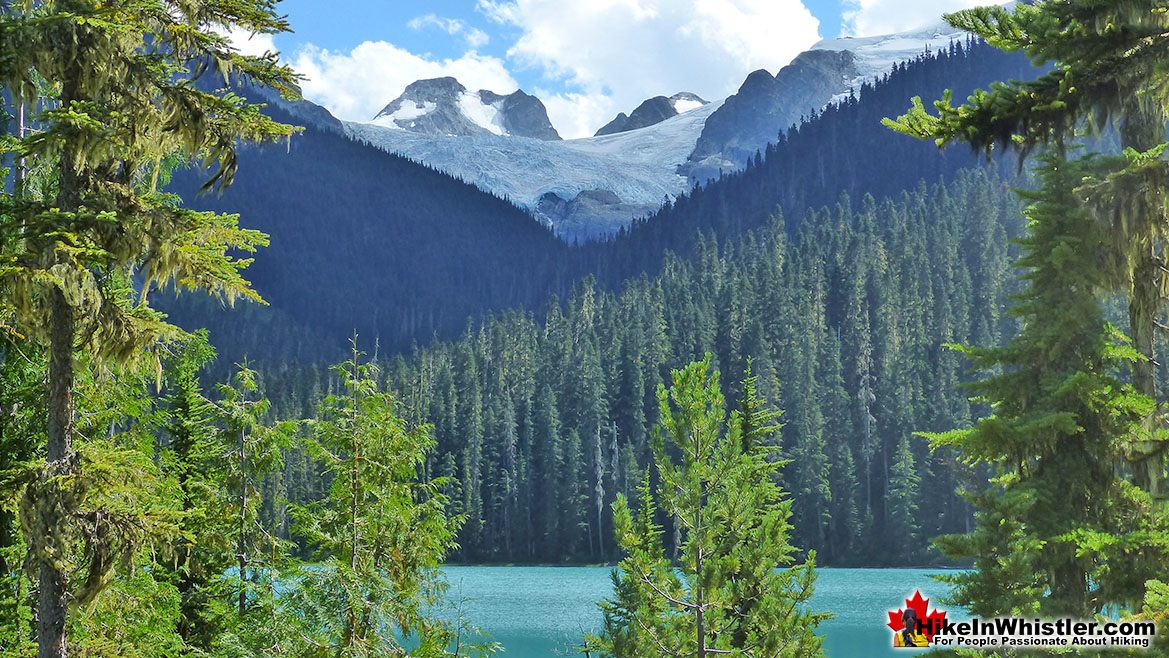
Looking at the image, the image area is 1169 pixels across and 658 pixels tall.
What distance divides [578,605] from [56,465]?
5716 cm

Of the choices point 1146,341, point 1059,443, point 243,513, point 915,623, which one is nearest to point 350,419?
point 243,513

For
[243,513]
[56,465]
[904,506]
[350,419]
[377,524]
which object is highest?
[350,419]

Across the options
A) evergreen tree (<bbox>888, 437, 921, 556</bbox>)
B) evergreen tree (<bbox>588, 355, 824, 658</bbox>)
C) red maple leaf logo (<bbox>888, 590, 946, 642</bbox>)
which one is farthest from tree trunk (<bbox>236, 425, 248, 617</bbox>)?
evergreen tree (<bbox>888, 437, 921, 556</bbox>)

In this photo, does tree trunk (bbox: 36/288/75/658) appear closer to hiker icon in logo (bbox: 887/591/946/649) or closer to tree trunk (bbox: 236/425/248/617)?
tree trunk (bbox: 236/425/248/617)

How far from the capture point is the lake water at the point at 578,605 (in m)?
47.2

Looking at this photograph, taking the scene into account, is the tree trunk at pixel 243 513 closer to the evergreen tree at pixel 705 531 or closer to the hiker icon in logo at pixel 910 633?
the evergreen tree at pixel 705 531

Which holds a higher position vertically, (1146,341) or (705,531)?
(1146,341)

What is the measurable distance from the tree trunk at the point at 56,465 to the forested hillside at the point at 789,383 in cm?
9361

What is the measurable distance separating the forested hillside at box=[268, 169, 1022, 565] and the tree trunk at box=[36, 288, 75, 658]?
3685 inches

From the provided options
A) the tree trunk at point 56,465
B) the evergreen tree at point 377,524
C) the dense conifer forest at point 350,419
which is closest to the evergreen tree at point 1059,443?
the dense conifer forest at point 350,419

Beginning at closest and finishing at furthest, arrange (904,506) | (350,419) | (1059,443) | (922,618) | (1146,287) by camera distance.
Answer: (1146,287)
(1059,443)
(922,618)
(350,419)
(904,506)

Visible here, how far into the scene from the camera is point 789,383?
114062 millimetres

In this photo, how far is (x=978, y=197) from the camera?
13562 centimetres

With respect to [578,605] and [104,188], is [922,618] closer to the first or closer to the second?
[104,188]
